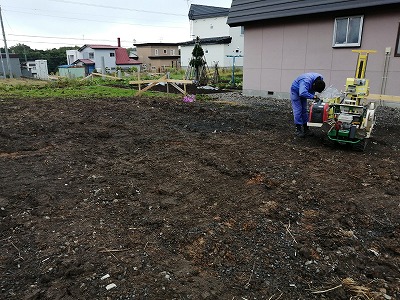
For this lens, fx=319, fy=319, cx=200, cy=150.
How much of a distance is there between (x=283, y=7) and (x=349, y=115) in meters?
7.70

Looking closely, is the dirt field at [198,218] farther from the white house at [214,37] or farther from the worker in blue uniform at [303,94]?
the white house at [214,37]

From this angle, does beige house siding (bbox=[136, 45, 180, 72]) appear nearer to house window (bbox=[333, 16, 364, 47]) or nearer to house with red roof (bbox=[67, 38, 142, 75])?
house with red roof (bbox=[67, 38, 142, 75])

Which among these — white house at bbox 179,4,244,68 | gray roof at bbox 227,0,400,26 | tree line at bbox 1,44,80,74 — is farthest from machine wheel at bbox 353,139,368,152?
tree line at bbox 1,44,80,74

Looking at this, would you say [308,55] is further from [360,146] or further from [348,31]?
[360,146]

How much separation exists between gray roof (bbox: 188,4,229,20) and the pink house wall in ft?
97.5

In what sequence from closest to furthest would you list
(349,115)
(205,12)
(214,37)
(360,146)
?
1. (349,115)
2. (360,146)
3. (214,37)
4. (205,12)

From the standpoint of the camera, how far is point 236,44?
117ft

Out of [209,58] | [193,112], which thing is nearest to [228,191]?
[193,112]

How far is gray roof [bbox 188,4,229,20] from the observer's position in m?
40.2

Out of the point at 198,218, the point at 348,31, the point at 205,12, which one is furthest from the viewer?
the point at 205,12

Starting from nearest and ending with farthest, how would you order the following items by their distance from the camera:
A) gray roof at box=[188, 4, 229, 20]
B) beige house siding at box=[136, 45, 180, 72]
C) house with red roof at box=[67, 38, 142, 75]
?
gray roof at box=[188, 4, 229, 20]
house with red roof at box=[67, 38, 142, 75]
beige house siding at box=[136, 45, 180, 72]

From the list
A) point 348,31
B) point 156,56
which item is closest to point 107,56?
point 156,56

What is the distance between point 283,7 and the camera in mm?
11516

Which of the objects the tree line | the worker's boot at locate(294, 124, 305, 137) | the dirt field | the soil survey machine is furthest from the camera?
the tree line
